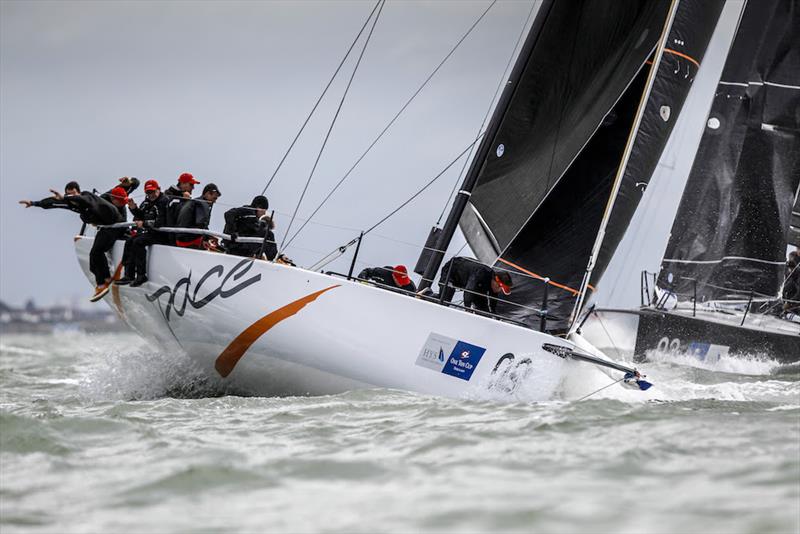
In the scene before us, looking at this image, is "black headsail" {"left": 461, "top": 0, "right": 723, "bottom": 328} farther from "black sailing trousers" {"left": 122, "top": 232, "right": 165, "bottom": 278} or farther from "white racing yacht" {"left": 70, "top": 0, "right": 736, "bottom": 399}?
"black sailing trousers" {"left": 122, "top": 232, "right": 165, "bottom": 278}

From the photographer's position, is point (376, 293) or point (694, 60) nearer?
point (376, 293)

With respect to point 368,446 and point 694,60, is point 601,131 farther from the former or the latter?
point 368,446

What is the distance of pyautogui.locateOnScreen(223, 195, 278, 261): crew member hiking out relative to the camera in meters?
8.78

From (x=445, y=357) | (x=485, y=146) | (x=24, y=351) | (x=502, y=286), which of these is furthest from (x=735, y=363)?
(x=24, y=351)

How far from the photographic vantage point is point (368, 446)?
5.72 metres

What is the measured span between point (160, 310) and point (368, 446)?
144 inches

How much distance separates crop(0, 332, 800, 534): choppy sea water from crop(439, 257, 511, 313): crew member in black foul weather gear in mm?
1287

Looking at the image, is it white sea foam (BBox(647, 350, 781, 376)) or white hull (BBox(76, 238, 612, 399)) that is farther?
white sea foam (BBox(647, 350, 781, 376))

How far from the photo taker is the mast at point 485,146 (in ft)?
30.0

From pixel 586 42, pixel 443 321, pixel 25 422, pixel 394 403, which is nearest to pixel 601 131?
pixel 586 42

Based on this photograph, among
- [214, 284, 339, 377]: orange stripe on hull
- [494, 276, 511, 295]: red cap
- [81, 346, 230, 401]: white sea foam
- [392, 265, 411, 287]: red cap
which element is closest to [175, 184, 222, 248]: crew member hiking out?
[81, 346, 230, 401]: white sea foam

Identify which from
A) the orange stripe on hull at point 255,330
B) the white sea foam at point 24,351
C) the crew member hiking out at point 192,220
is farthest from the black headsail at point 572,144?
the white sea foam at point 24,351

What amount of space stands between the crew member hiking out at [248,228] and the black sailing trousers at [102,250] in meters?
1.19

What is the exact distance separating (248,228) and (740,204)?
11244 mm
